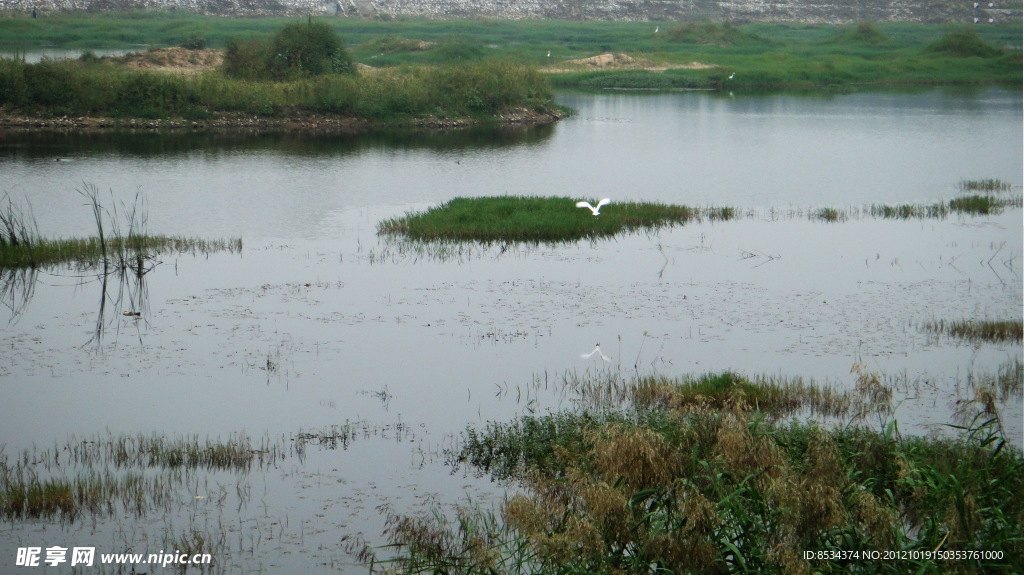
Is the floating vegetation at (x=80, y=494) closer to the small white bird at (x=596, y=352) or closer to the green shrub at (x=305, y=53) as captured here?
the small white bird at (x=596, y=352)

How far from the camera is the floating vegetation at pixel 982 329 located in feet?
40.8

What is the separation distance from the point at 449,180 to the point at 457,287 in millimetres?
10329

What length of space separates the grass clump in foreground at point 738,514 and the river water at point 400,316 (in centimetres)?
121

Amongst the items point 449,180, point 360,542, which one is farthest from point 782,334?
point 449,180

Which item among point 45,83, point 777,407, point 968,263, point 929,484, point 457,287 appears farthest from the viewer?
point 45,83

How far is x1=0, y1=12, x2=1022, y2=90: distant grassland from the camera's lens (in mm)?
58031

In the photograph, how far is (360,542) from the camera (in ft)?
24.6

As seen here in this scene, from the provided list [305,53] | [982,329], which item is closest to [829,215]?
[982,329]

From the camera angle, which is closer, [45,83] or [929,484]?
[929,484]

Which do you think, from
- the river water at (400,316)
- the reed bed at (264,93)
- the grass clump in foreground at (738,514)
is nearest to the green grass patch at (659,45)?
the reed bed at (264,93)

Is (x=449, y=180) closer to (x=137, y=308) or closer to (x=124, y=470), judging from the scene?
(x=137, y=308)

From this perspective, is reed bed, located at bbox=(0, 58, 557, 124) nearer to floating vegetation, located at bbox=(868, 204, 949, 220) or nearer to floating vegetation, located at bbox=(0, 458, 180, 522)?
floating vegetation, located at bbox=(868, 204, 949, 220)

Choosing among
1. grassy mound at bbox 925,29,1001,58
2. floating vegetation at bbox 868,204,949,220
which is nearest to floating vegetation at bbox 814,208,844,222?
floating vegetation at bbox 868,204,949,220

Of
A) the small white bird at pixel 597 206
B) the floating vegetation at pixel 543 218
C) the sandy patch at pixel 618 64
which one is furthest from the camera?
the sandy patch at pixel 618 64
